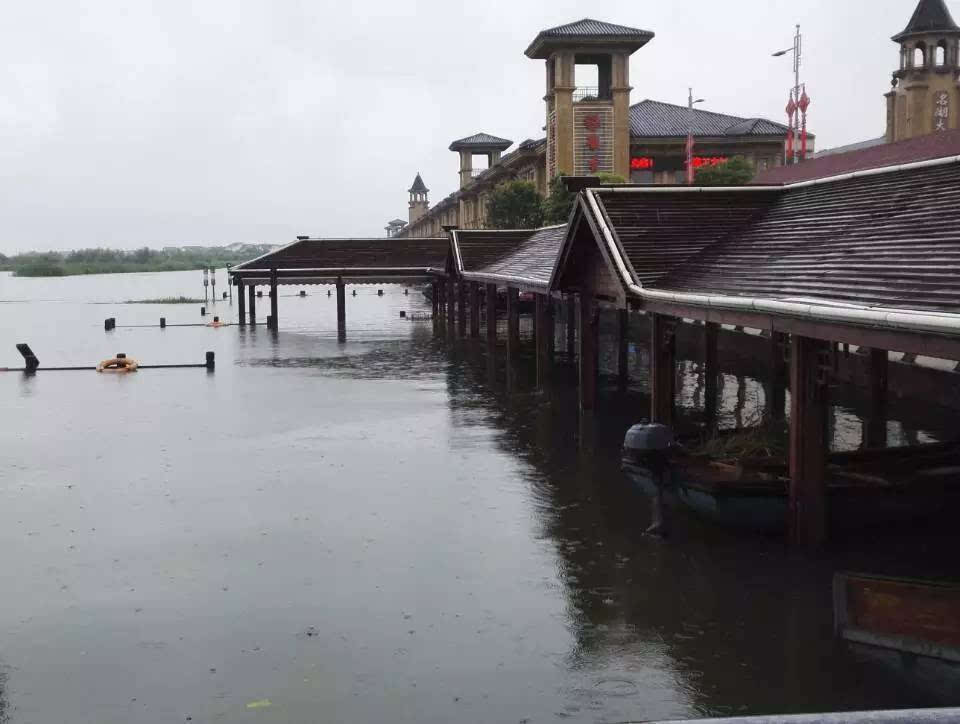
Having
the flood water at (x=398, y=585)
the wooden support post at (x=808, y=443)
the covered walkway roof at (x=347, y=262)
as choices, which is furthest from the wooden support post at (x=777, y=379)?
the covered walkway roof at (x=347, y=262)

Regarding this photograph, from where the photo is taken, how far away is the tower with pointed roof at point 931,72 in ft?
222

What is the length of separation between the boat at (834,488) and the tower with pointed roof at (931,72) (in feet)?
197

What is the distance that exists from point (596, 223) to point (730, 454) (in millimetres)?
6231

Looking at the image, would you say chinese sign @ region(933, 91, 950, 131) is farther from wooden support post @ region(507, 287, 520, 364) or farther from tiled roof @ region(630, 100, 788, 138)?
wooden support post @ region(507, 287, 520, 364)

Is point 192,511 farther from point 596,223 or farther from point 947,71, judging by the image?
point 947,71

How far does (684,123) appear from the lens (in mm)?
80812

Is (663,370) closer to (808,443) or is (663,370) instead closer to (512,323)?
(808,443)

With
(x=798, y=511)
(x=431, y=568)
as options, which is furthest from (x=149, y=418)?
(x=798, y=511)

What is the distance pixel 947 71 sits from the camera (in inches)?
2665

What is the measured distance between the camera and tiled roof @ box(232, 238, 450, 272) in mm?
54622

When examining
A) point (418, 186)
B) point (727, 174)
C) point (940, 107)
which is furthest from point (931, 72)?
point (418, 186)

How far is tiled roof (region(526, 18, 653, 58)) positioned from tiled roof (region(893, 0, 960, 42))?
1697 centimetres

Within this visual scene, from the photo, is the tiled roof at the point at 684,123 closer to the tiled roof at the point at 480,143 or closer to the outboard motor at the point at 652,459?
the tiled roof at the point at 480,143

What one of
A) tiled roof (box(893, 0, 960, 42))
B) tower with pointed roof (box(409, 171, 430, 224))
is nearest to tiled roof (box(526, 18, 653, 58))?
tiled roof (box(893, 0, 960, 42))
